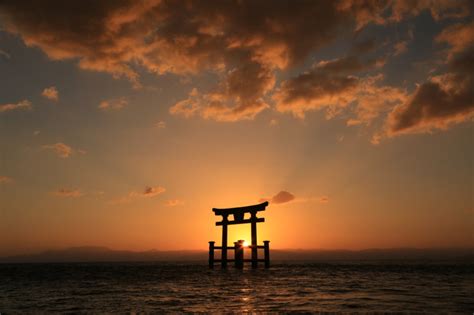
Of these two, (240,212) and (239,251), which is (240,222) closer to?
(240,212)

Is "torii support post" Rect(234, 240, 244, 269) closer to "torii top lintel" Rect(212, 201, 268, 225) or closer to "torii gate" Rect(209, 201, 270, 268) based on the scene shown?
"torii gate" Rect(209, 201, 270, 268)

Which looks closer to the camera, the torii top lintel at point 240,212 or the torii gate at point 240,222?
the torii top lintel at point 240,212

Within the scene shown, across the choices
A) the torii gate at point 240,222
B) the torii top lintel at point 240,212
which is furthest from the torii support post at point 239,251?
the torii top lintel at point 240,212

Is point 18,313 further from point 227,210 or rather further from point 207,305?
point 227,210

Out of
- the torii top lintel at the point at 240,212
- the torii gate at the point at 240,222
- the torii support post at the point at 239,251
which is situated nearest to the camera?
the torii top lintel at the point at 240,212

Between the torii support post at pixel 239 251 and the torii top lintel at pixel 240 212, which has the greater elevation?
the torii top lintel at pixel 240 212

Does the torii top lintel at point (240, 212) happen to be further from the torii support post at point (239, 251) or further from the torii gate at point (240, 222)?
the torii support post at point (239, 251)

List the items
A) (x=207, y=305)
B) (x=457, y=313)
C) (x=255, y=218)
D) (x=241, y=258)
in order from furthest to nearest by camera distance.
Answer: (x=241, y=258) < (x=255, y=218) < (x=207, y=305) < (x=457, y=313)

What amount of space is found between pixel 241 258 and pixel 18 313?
19604mm

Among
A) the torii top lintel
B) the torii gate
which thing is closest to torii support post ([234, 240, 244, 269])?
the torii gate

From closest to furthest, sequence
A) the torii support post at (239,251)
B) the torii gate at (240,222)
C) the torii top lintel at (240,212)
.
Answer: the torii top lintel at (240,212) → the torii gate at (240,222) → the torii support post at (239,251)

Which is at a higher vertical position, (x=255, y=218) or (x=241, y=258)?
(x=255, y=218)

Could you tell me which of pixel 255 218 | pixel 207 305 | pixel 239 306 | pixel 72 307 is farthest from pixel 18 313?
pixel 255 218

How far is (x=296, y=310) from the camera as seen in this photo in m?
8.94
